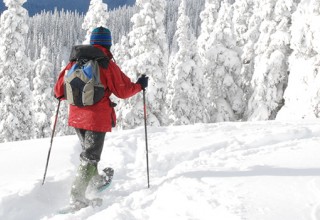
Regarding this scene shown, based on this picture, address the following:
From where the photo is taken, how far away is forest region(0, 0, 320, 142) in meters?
17.6

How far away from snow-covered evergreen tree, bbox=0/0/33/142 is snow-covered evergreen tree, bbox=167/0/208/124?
36.4ft

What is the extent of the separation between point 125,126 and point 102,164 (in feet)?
55.9

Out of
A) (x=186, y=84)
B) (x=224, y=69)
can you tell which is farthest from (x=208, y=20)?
(x=186, y=84)

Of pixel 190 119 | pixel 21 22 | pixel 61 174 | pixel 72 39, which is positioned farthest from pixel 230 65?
pixel 72 39

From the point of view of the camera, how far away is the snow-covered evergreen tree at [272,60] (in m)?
22.2

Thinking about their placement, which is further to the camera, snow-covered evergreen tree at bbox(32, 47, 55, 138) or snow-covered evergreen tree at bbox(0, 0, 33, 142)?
snow-covered evergreen tree at bbox(32, 47, 55, 138)

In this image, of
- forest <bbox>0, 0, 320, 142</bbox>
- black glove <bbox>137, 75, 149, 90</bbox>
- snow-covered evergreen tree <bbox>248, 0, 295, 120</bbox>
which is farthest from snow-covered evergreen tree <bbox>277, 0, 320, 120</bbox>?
black glove <bbox>137, 75, 149, 90</bbox>

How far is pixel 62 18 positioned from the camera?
619 feet

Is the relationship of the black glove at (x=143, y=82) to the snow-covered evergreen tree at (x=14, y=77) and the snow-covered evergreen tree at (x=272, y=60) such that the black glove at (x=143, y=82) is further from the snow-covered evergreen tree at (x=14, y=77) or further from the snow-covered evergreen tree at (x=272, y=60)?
the snow-covered evergreen tree at (x=14, y=77)

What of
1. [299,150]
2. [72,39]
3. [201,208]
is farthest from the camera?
[72,39]

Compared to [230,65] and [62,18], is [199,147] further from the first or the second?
[62,18]

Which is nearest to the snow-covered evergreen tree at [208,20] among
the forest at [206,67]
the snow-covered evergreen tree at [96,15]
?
the forest at [206,67]

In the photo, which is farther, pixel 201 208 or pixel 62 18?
pixel 62 18

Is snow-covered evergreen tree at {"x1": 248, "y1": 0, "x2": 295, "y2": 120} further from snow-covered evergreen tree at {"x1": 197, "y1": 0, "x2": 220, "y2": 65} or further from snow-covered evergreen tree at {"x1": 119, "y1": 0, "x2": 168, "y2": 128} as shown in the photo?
snow-covered evergreen tree at {"x1": 197, "y1": 0, "x2": 220, "y2": 65}
